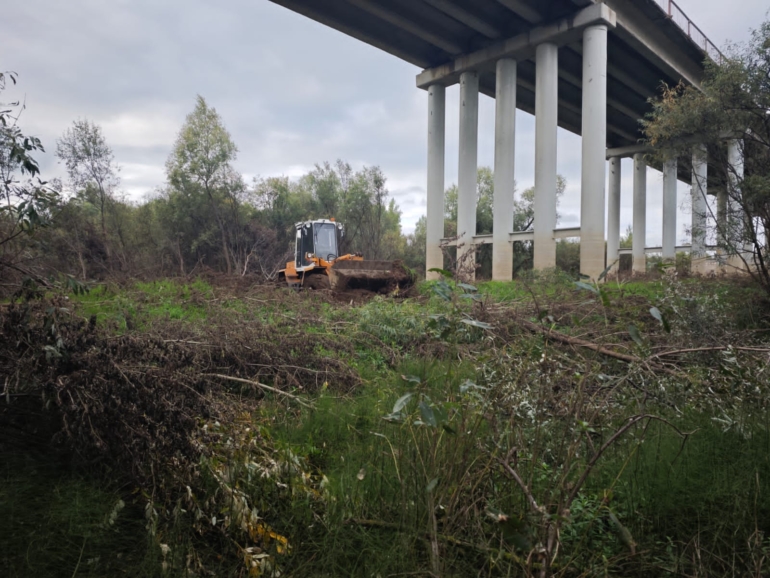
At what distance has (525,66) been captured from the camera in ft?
85.4

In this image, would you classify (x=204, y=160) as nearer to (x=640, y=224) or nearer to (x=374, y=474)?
(x=640, y=224)

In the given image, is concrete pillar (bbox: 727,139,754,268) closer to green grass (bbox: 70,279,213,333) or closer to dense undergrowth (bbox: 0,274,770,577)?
dense undergrowth (bbox: 0,274,770,577)

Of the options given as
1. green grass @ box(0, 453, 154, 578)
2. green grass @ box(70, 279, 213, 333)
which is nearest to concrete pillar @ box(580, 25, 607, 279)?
green grass @ box(70, 279, 213, 333)

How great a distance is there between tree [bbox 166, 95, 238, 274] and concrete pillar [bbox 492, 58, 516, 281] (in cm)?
1704

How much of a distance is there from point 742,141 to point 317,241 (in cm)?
1207

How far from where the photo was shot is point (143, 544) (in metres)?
2.63

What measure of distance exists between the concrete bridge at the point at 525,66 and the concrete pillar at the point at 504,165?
43mm

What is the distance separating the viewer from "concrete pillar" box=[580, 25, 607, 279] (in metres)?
20.7

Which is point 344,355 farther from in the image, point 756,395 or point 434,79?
point 434,79

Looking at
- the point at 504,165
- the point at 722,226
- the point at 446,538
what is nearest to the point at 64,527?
the point at 446,538

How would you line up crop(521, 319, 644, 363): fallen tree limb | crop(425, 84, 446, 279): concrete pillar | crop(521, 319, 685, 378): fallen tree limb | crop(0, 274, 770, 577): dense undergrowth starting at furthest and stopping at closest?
crop(425, 84, 446, 279): concrete pillar → crop(521, 319, 644, 363): fallen tree limb → crop(521, 319, 685, 378): fallen tree limb → crop(0, 274, 770, 577): dense undergrowth

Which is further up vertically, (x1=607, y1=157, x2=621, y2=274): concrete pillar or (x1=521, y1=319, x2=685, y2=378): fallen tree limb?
(x1=607, y1=157, x2=621, y2=274): concrete pillar

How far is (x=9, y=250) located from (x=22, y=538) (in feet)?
8.61

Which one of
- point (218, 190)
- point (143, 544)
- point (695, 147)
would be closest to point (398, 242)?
point (218, 190)
